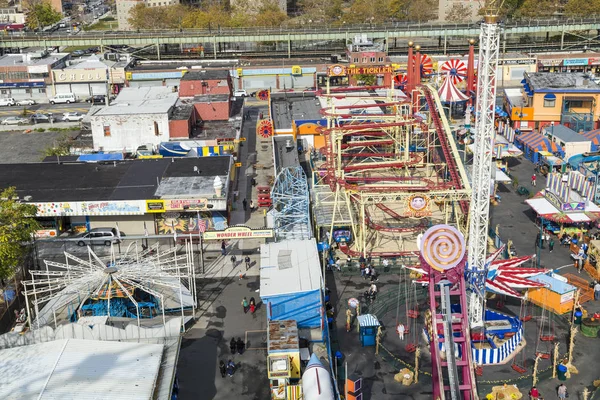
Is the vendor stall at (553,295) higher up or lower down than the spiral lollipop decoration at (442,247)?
lower down

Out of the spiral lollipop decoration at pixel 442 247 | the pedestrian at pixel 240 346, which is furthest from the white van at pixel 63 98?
the spiral lollipop decoration at pixel 442 247

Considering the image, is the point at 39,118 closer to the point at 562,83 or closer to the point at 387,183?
the point at 387,183

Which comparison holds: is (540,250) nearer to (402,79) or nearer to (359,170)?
(359,170)

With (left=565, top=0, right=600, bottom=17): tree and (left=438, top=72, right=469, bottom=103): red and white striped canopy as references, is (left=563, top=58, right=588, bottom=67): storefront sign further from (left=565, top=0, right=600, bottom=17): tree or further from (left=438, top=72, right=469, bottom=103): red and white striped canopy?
(left=565, top=0, right=600, bottom=17): tree

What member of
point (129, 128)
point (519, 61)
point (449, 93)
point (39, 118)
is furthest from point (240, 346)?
point (519, 61)

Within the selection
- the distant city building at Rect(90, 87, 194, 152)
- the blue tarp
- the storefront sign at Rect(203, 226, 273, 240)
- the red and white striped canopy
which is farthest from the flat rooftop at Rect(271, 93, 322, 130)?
the storefront sign at Rect(203, 226, 273, 240)

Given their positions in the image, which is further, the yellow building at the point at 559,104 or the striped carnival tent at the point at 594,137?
the yellow building at the point at 559,104

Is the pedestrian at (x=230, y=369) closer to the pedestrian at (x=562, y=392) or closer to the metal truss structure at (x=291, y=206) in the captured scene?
the metal truss structure at (x=291, y=206)
